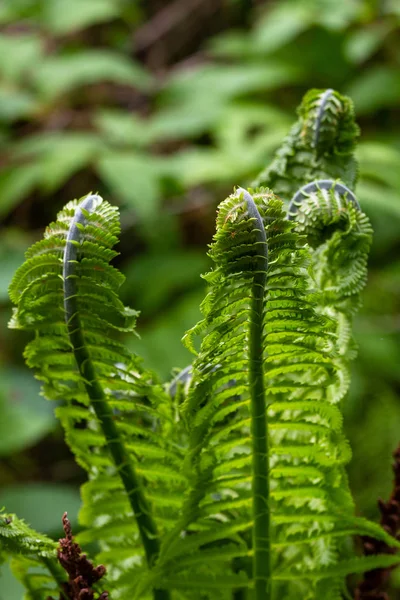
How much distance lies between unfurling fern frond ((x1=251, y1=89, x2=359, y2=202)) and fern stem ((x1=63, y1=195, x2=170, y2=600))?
10.2 inches

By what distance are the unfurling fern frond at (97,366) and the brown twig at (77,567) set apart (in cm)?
8

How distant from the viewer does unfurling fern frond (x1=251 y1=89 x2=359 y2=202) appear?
2.25 ft

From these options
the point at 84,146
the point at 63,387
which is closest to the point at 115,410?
the point at 63,387

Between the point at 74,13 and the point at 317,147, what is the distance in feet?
9.12

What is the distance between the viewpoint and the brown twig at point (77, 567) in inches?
19.8

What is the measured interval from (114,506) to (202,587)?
0.13 m

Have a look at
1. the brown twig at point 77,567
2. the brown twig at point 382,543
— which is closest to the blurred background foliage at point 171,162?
the brown twig at point 382,543

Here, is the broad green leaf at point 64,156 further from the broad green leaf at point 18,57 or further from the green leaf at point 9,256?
the broad green leaf at point 18,57

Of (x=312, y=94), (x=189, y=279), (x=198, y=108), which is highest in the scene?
(x=198, y=108)

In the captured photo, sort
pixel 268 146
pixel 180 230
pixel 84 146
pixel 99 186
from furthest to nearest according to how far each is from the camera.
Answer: pixel 99 186 < pixel 180 230 < pixel 84 146 < pixel 268 146

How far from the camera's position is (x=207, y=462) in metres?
0.57

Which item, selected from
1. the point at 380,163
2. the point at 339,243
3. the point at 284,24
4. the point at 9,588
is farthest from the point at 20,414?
the point at 284,24

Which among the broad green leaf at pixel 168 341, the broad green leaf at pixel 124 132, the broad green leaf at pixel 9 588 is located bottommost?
the broad green leaf at pixel 9 588

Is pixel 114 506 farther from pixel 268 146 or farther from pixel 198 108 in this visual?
pixel 198 108
